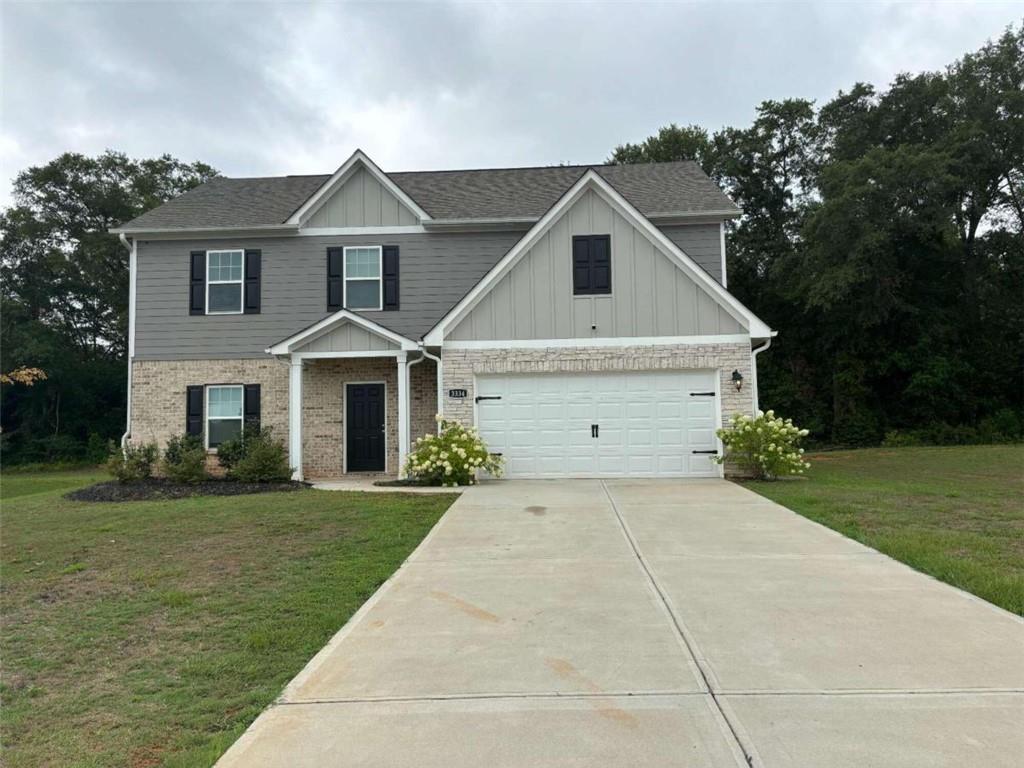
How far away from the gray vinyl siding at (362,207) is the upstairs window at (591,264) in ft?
15.0

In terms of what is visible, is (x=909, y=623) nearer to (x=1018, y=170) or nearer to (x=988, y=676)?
(x=988, y=676)

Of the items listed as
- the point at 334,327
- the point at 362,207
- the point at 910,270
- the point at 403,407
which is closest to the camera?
the point at 403,407

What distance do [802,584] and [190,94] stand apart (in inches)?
529

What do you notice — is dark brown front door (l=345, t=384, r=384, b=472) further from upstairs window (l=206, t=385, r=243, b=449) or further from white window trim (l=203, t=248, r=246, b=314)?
white window trim (l=203, t=248, r=246, b=314)

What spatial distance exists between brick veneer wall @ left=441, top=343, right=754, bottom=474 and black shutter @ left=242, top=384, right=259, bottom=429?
5.09 metres

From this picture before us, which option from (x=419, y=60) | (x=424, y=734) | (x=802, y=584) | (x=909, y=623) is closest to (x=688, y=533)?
(x=802, y=584)

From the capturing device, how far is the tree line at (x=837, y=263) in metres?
25.1

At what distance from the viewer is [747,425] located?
1255cm

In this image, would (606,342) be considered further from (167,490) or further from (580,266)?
(167,490)

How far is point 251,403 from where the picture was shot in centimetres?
1566

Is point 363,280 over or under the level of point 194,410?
over

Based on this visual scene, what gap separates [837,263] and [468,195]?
15.8 m

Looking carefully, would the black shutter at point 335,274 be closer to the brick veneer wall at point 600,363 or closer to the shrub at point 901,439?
the brick veneer wall at point 600,363

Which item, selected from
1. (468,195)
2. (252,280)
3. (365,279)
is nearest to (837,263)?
(468,195)
